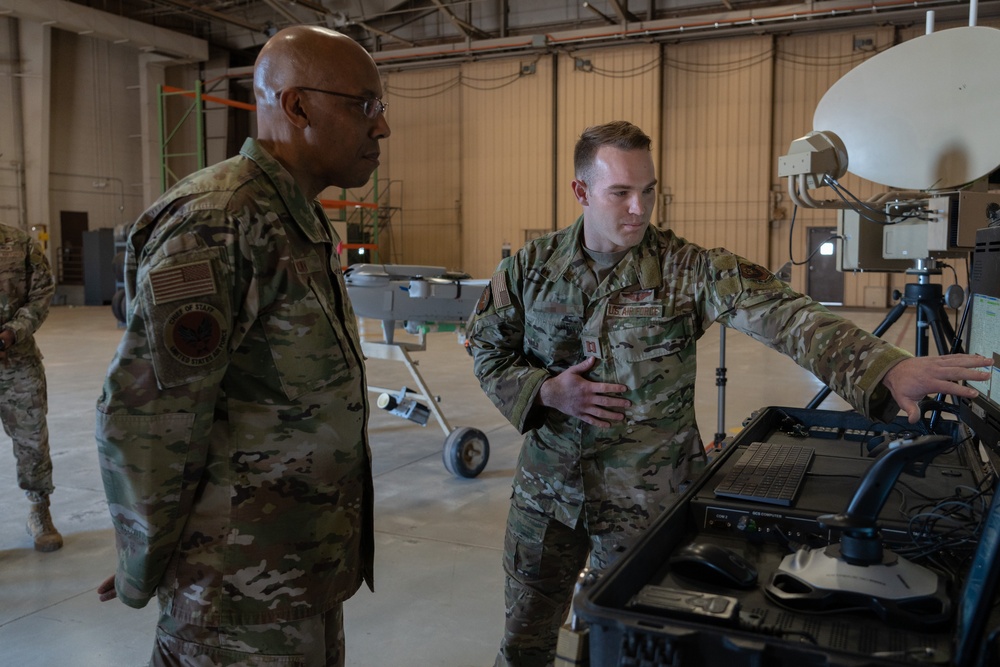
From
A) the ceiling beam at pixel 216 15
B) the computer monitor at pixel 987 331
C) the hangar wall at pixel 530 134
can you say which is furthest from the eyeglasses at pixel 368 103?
the ceiling beam at pixel 216 15

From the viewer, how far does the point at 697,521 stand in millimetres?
1187

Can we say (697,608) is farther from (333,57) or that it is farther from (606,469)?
(333,57)

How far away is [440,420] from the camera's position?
4.72m

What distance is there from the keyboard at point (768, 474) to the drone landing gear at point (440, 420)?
2953mm

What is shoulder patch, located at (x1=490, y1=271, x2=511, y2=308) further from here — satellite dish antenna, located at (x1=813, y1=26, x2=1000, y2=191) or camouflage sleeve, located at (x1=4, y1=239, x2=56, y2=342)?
camouflage sleeve, located at (x1=4, y1=239, x2=56, y2=342)

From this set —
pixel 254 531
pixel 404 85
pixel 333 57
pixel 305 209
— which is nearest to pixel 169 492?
A: pixel 254 531

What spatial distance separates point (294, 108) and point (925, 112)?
7.52ft

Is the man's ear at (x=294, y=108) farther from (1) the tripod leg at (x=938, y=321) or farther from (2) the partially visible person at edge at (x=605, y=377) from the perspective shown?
(1) the tripod leg at (x=938, y=321)

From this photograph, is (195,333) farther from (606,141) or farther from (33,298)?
(33,298)

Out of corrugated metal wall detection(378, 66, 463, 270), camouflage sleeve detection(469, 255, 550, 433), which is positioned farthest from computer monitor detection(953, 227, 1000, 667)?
corrugated metal wall detection(378, 66, 463, 270)

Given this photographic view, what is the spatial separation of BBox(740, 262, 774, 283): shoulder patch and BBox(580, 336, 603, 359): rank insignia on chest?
0.35m

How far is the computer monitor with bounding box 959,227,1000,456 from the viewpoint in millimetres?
1583

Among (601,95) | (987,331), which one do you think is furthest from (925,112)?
(601,95)

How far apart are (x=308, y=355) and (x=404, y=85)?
16.3 meters
